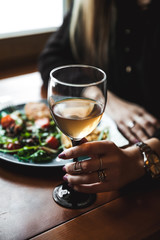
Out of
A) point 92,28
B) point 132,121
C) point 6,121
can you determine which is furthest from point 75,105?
point 92,28

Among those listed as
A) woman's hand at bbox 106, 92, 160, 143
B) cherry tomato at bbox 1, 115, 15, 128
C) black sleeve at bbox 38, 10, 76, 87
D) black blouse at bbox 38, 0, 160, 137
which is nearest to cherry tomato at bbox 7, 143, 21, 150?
cherry tomato at bbox 1, 115, 15, 128

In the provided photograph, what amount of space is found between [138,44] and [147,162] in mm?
946

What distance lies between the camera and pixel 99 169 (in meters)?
0.69

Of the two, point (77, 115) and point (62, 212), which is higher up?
point (77, 115)

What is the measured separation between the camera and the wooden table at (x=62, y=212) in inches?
23.9

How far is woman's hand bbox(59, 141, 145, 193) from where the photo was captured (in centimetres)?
66

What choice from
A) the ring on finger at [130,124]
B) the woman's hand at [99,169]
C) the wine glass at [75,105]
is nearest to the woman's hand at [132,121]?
the ring on finger at [130,124]

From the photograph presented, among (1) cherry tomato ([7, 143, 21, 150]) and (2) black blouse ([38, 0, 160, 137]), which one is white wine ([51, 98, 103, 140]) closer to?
(1) cherry tomato ([7, 143, 21, 150])

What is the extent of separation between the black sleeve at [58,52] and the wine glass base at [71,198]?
875 millimetres

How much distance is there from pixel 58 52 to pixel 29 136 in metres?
0.85

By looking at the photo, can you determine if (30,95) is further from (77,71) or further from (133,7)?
(133,7)

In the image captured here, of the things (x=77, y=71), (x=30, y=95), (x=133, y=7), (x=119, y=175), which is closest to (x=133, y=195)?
(x=119, y=175)

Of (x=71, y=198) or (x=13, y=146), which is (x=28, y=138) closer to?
(x=13, y=146)

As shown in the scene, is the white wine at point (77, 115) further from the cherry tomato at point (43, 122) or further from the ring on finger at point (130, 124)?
the ring on finger at point (130, 124)
